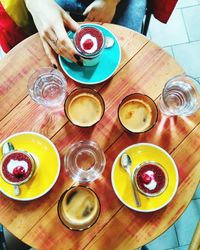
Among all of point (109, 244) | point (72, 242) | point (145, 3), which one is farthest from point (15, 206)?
point (145, 3)

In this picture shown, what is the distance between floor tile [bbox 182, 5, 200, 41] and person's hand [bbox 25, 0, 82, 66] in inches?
47.3

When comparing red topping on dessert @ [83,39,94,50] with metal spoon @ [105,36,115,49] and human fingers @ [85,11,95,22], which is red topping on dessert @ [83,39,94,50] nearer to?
metal spoon @ [105,36,115,49]

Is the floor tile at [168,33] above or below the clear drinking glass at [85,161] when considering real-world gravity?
below

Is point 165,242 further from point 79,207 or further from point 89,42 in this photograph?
point 89,42

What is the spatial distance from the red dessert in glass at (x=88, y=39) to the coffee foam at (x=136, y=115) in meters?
0.23

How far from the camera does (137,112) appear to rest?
1.38 metres

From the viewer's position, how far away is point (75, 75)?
1.39 m

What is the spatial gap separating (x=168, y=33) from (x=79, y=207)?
4.80ft

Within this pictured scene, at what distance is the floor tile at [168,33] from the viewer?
2.37 m

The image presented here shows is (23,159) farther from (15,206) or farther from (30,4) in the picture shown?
(30,4)

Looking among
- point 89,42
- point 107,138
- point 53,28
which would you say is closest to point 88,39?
point 89,42

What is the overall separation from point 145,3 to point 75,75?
0.59 meters

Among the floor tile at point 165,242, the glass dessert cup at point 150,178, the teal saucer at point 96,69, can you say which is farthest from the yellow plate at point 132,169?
the floor tile at point 165,242

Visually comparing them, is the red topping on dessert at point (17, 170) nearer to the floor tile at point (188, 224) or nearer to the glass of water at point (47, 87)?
the glass of water at point (47, 87)
